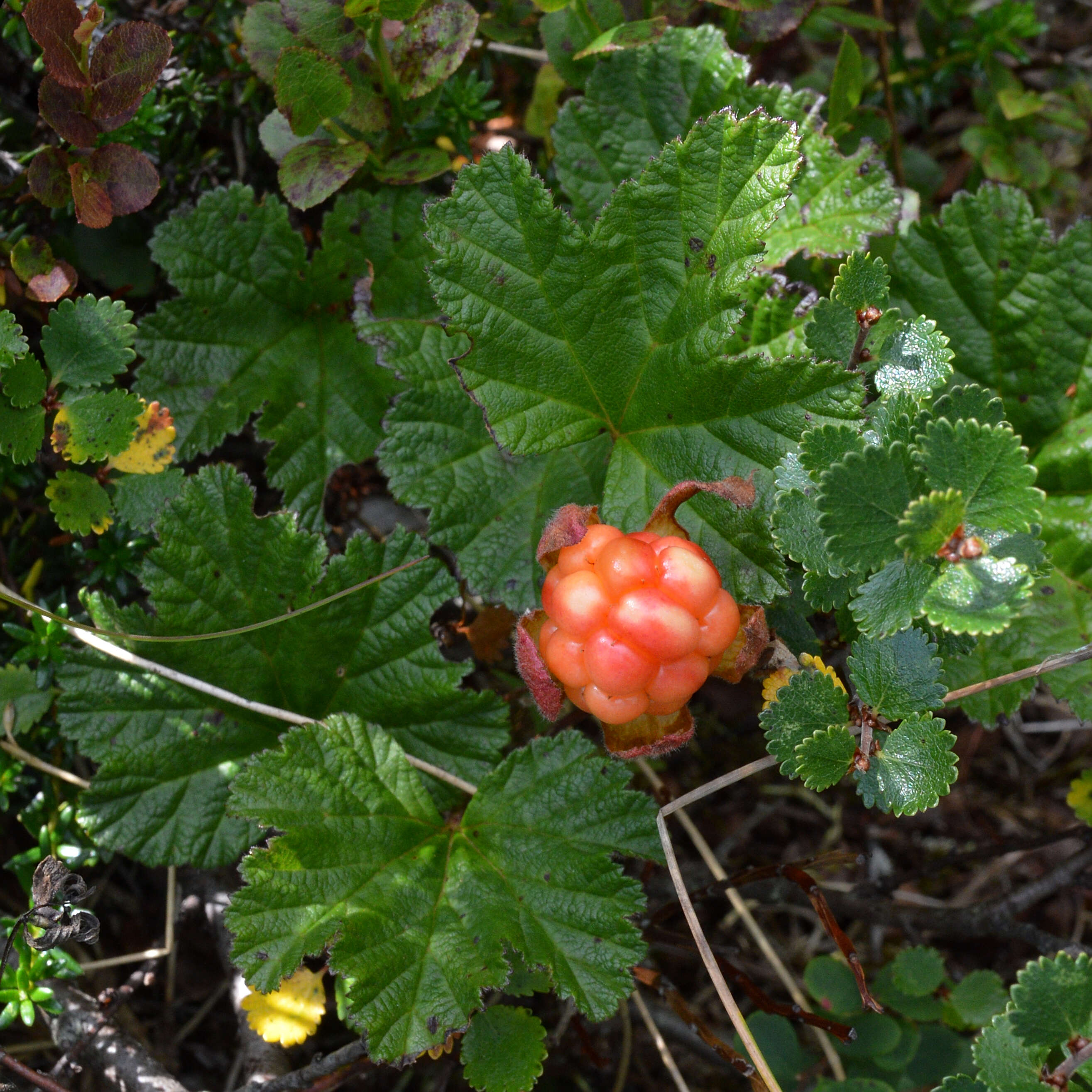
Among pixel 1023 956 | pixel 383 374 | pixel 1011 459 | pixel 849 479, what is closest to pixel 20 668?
pixel 383 374

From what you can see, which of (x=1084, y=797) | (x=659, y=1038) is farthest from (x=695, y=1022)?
(x=1084, y=797)

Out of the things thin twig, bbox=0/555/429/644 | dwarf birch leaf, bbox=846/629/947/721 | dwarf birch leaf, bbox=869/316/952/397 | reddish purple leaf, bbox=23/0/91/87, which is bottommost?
dwarf birch leaf, bbox=846/629/947/721

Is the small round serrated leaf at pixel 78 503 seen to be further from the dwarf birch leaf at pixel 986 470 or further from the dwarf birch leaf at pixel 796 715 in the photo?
the dwarf birch leaf at pixel 986 470

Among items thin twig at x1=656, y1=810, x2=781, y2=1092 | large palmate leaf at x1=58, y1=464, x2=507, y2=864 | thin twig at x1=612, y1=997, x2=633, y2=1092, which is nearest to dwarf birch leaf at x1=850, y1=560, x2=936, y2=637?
thin twig at x1=656, y1=810, x2=781, y2=1092

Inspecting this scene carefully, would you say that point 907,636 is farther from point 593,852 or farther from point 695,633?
point 593,852

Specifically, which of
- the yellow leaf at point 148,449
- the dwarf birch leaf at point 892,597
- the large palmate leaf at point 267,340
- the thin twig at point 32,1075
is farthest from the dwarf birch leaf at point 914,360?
the thin twig at point 32,1075

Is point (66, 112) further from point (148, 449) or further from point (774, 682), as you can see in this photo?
point (774, 682)

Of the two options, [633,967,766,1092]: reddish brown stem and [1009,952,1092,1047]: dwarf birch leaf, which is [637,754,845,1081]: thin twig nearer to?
[633,967,766,1092]: reddish brown stem
